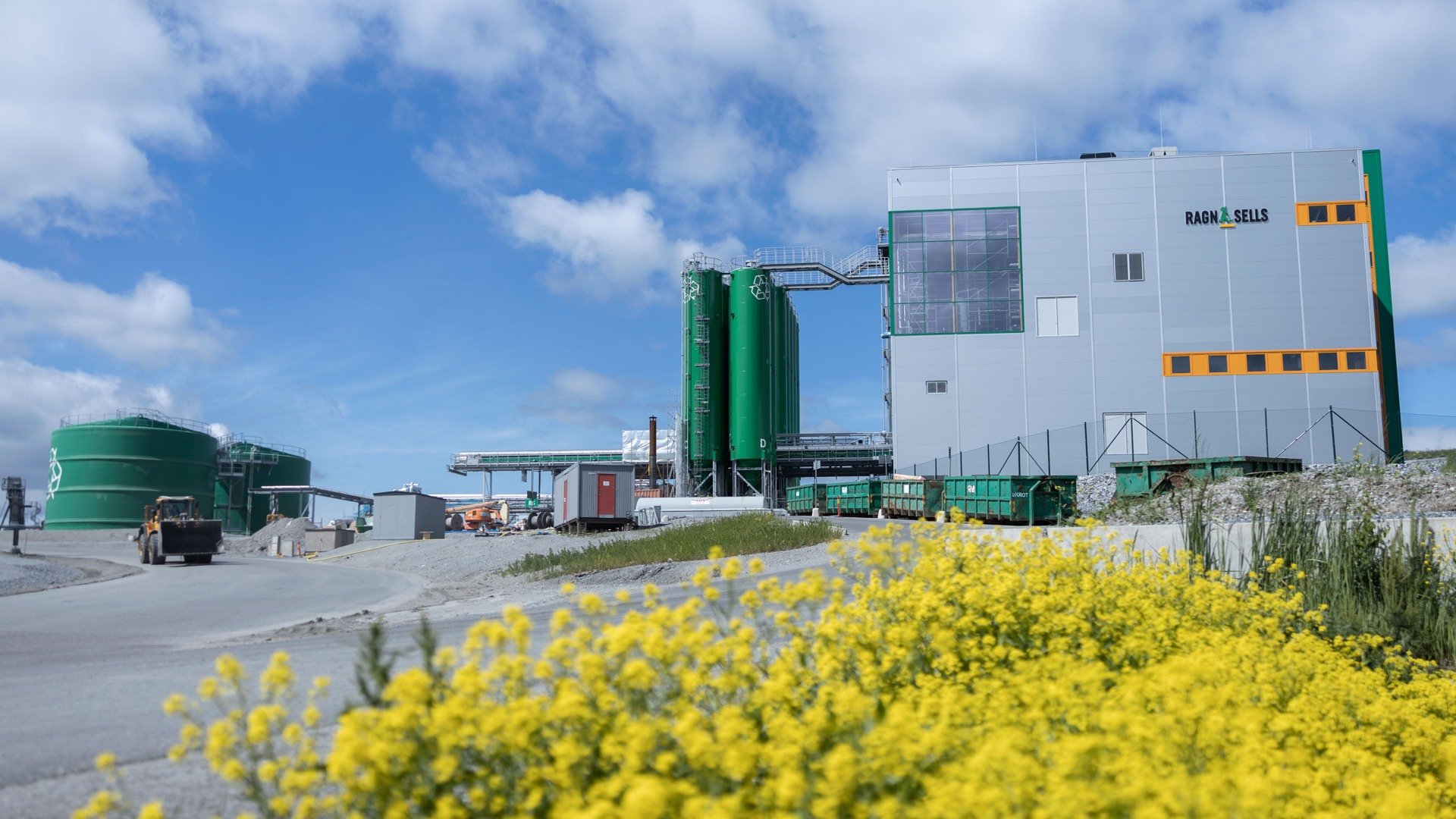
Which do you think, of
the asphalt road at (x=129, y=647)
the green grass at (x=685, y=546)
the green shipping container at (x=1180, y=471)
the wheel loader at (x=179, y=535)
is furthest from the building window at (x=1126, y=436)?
the wheel loader at (x=179, y=535)

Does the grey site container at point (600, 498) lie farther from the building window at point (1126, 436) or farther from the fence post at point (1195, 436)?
the fence post at point (1195, 436)

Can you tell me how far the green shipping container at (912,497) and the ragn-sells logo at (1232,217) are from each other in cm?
1820

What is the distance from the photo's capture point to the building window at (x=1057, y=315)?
1534 inches

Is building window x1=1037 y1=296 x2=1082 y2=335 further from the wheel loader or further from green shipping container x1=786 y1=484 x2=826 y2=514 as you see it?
the wheel loader

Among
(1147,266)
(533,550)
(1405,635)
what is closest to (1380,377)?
(1147,266)

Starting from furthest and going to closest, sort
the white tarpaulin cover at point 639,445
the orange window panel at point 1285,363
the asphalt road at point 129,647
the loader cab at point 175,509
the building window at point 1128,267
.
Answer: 1. the white tarpaulin cover at point 639,445
2. the building window at point 1128,267
3. the orange window panel at point 1285,363
4. the loader cab at point 175,509
5. the asphalt road at point 129,647

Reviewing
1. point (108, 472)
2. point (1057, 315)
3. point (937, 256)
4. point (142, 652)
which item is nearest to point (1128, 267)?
point (1057, 315)

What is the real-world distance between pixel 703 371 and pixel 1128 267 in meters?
21.7

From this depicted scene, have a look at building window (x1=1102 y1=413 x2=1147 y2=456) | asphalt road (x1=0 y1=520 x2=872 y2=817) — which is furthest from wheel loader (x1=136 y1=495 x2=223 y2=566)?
building window (x1=1102 y1=413 x2=1147 y2=456)

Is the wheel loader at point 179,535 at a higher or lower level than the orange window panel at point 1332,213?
lower

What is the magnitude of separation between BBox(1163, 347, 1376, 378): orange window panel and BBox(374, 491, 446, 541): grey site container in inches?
1355

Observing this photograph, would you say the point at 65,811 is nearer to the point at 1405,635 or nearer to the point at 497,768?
the point at 497,768

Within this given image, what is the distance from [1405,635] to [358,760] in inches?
337

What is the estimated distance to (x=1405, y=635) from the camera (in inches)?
309
